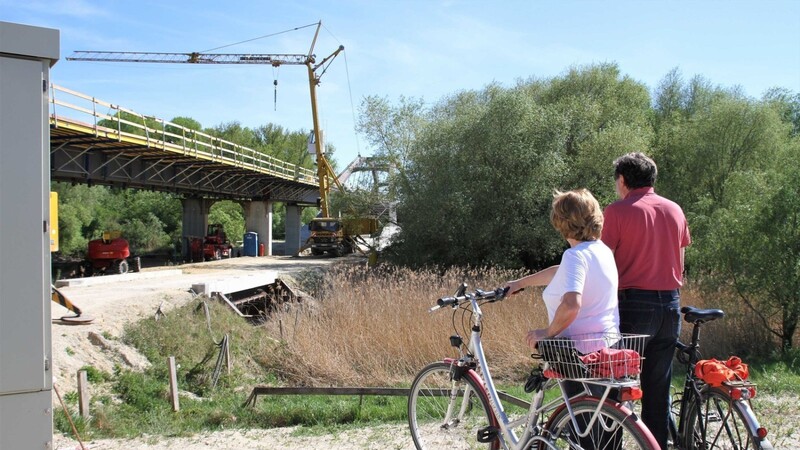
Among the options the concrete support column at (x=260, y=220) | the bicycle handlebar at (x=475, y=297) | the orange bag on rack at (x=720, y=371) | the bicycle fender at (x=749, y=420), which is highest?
the concrete support column at (x=260, y=220)

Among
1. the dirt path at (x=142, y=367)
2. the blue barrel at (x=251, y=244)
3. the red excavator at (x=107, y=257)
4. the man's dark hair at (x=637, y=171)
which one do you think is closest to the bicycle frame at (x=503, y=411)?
the man's dark hair at (x=637, y=171)

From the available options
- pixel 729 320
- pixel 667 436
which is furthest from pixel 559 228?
pixel 729 320

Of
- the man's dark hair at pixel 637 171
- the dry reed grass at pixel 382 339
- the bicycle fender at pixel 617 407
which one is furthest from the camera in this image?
the dry reed grass at pixel 382 339

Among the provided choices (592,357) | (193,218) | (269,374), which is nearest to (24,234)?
(592,357)

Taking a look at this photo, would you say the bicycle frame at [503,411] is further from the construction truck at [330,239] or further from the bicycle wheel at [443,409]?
the construction truck at [330,239]

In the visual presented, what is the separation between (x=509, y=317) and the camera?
11.3 metres

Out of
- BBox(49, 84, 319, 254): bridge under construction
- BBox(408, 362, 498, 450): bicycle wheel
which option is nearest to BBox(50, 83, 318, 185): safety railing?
BBox(49, 84, 319, 254): bridge under construction

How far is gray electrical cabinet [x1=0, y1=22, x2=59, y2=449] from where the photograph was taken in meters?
3.38

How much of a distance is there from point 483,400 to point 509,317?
7179mm

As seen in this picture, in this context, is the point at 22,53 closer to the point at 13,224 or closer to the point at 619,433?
the point at 13,224

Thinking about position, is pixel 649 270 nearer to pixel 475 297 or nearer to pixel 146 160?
pixel 475 297

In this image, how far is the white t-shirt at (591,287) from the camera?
352 cm

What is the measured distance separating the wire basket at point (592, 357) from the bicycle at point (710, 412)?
586mm

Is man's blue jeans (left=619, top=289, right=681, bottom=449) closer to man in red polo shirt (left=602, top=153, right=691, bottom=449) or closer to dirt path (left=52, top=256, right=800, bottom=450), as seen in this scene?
man in red polo shirt (left=602, top=153, right=691, bottom=449)
